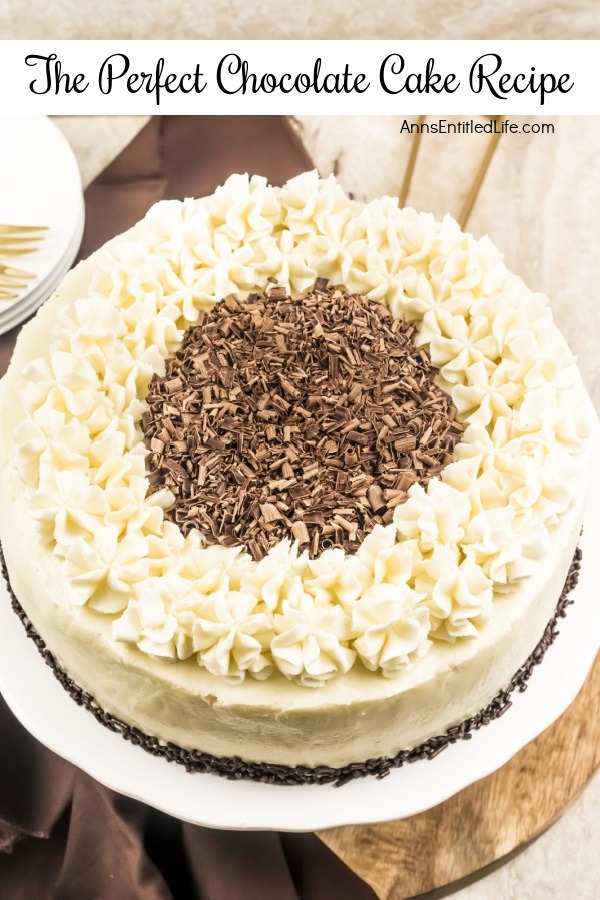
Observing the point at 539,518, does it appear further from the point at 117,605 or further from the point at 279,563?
the point at 117,605

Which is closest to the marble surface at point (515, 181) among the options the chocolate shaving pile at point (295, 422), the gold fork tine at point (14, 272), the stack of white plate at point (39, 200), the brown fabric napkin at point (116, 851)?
the stack of white plate at point (39, 200)

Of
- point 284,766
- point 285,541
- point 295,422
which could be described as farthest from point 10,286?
point 284,766

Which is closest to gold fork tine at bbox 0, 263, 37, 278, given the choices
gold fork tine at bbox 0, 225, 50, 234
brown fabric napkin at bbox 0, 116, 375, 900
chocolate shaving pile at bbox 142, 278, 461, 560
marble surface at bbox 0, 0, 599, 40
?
gold fork tine at bbox 0, 225, 50, 234

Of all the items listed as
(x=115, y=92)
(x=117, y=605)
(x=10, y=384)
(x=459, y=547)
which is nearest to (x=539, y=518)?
(x=459, y=547)

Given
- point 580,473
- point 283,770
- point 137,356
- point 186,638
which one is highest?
point 137,356

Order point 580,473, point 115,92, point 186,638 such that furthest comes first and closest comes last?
point 115,92 → point 580,473 → point 186,638

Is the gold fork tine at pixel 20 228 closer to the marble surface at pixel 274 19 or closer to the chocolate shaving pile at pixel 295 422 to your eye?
the chocolate shaving pile at pixel 295 422

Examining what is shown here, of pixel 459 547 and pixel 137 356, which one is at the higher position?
pixel 137 356
